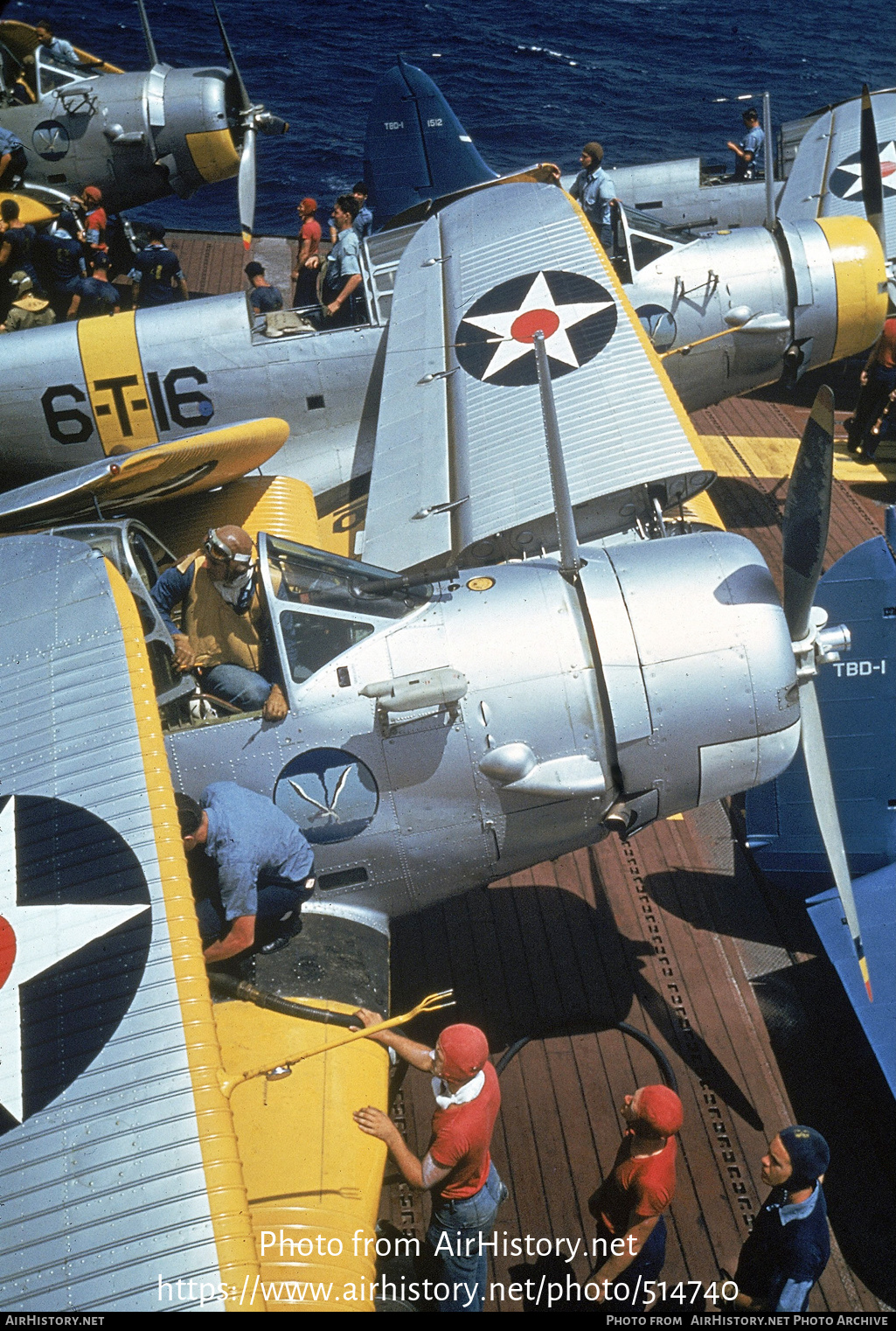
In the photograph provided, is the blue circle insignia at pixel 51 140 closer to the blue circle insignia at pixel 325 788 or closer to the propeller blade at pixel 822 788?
the blue circle insignia at pixel 325 788

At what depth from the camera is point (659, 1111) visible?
4.21 metres

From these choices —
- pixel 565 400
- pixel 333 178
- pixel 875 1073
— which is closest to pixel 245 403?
pixel 565 400

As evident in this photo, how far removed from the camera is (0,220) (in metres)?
13.2

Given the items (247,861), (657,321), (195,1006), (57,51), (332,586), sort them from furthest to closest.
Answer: (57,51)
(657,321)
(332,586)
(247,861)
(195,1006)

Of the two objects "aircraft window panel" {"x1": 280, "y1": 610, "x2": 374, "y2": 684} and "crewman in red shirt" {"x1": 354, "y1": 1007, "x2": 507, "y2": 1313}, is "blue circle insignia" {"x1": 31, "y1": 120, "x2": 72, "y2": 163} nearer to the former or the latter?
"aircraft window panel" {"x1": 280, "y1": 610, "x2": 374, "y2": 684}

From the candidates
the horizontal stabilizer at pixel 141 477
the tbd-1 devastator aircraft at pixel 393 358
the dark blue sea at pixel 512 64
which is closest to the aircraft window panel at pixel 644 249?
the tbd-1 devastator aircraft at pixel 393 358

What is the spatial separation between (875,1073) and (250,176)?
13.0 metres

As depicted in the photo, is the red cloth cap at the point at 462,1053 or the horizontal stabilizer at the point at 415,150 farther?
the horizontal stabilizer at the point at 415,150

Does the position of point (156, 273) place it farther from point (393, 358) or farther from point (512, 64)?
point (512, 64)

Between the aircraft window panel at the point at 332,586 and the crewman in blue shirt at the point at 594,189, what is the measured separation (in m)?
6.49

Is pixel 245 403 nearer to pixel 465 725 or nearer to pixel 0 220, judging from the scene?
pixel 465 725

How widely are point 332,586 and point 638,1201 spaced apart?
3.26m

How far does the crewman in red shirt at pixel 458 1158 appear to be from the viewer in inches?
166

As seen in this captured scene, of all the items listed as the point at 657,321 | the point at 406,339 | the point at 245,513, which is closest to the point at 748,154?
the point at 657,321
